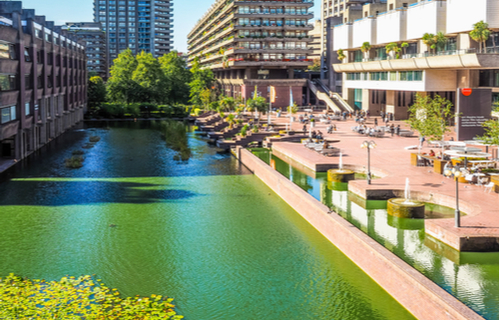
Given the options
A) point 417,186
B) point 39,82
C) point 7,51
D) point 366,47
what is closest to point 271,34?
point 366,47

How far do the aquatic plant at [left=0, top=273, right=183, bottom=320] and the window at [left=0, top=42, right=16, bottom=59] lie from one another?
2770 cm

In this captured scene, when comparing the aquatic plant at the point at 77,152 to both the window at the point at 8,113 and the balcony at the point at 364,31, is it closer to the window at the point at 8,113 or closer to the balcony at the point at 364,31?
the window at the point at 8,113

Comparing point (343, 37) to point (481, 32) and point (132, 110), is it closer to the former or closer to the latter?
point (481, 32)

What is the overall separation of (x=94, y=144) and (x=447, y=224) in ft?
150

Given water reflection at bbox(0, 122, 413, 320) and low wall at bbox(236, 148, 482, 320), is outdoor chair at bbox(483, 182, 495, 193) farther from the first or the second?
water reflection at bbox(0, 122, 413, 320)

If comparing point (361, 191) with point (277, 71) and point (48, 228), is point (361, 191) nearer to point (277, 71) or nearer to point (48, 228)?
point (48, 228)

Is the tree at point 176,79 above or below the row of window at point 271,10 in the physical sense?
below

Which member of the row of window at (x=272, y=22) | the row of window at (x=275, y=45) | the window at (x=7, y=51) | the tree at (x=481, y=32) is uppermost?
the row of window at (x=272, y=22)

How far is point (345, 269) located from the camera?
20.8 m

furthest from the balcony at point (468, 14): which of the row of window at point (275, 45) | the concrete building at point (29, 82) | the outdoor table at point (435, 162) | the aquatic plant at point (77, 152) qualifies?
the row of window at point (275, 45)

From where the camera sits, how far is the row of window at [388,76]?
68713 millimetres

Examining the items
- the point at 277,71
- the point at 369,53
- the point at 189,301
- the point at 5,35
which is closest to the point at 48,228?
the point at 189,301

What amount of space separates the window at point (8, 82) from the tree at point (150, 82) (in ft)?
217

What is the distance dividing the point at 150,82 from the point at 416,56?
6233cm
